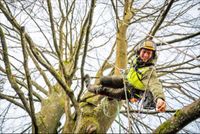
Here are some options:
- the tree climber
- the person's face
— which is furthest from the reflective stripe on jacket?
the person's face

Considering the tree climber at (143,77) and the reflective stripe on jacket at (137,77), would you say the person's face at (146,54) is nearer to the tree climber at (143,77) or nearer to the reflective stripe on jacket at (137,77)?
the tree climber at (143,77)

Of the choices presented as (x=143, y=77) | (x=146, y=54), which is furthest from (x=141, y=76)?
(x=146, y=54)

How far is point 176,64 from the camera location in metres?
4.25

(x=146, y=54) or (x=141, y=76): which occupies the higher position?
(x=146, y=54)

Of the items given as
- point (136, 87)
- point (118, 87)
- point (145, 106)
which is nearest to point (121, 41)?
point (118, 87)

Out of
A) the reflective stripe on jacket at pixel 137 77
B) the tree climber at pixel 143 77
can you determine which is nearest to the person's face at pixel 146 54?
the tree climber at pixel 143 77

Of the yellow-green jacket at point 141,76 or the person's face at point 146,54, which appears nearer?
the yellow-green jacket at point 141,76

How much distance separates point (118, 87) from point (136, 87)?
387mm

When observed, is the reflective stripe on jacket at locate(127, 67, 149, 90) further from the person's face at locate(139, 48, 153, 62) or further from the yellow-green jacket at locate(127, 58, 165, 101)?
the person's face at locate(139, 48, 153, 62)

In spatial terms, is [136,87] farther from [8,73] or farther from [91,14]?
[8,73]

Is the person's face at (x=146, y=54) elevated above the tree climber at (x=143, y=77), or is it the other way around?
the person's face at (x=146, y=54)

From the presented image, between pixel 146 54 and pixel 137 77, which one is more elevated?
pixel 146 54

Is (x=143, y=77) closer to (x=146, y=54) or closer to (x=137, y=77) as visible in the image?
(x=137, y=77)

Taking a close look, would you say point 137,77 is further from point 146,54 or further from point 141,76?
point 146,54
